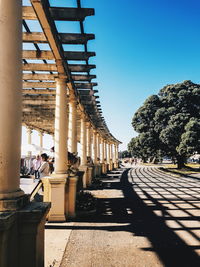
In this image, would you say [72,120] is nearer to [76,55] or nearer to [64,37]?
[76,55]

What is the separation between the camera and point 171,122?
90.7 feet

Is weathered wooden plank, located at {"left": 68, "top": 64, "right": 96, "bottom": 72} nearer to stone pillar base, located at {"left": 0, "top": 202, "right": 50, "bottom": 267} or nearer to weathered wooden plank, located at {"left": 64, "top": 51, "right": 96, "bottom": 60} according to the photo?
weathered wooden plank, located at {"left": 64, "top": 51, "right": 96, "bottom": 60}

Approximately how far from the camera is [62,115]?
752cm

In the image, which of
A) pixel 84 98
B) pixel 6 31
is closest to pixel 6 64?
pixel 6 31

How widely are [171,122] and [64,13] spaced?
80.4ft

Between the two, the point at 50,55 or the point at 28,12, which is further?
the point at 50,55

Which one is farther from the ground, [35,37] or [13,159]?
[35,37]

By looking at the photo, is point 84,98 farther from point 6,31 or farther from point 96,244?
point 6,31

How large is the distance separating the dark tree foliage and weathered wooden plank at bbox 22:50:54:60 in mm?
20859

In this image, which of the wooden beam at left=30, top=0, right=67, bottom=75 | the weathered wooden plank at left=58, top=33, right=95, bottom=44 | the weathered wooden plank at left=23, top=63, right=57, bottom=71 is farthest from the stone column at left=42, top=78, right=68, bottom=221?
the weathered wooden plank at left=58, top=33, right=95, bottom=44

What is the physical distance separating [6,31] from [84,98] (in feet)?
28.4

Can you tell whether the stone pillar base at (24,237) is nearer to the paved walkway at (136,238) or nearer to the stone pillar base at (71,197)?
the paved walkway at (136,238)

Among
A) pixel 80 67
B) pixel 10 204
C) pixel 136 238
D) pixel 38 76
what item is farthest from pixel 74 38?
pixel 136 238

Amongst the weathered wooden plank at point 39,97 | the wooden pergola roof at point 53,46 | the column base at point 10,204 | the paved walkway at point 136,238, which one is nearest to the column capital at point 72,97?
the wooden pergola roof at point 53,46
